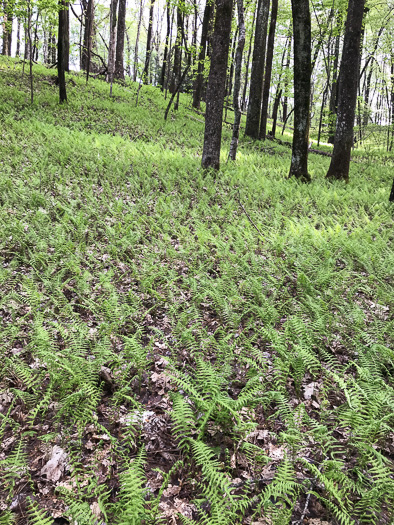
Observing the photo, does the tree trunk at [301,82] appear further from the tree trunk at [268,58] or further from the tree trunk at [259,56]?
the tree trunk at [268,58]

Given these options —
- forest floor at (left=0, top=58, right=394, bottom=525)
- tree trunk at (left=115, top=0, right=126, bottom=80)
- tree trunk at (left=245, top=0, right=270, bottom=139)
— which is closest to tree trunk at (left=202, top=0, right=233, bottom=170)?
forest floor at (left=0, top=58, right=394, bottom=525)

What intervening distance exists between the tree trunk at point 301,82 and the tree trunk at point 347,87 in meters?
1.22

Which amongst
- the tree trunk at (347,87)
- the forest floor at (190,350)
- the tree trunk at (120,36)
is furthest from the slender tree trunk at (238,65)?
the tree trunk at (120,36)

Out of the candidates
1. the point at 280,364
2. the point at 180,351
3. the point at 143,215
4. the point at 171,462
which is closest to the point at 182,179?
the point at 143,215

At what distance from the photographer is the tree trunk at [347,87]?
9.28 m

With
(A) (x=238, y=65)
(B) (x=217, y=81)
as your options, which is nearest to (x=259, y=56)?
(A) (x=238, y=65)

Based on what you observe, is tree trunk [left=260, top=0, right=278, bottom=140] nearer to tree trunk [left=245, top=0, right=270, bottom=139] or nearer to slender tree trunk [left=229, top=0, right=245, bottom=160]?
tree trunk [left=245, top=0, right=270, bottom=139]

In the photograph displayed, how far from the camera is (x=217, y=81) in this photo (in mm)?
8898

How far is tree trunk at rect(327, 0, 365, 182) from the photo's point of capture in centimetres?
928

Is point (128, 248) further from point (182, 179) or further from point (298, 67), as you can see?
point (298, 67)

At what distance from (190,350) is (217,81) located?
7.92 meters

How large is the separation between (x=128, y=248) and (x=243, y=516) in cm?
423

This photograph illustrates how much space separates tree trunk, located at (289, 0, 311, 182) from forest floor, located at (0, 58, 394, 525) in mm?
1681

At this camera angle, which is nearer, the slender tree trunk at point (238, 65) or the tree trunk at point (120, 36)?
the slender tree trunk at point (238, 65)
